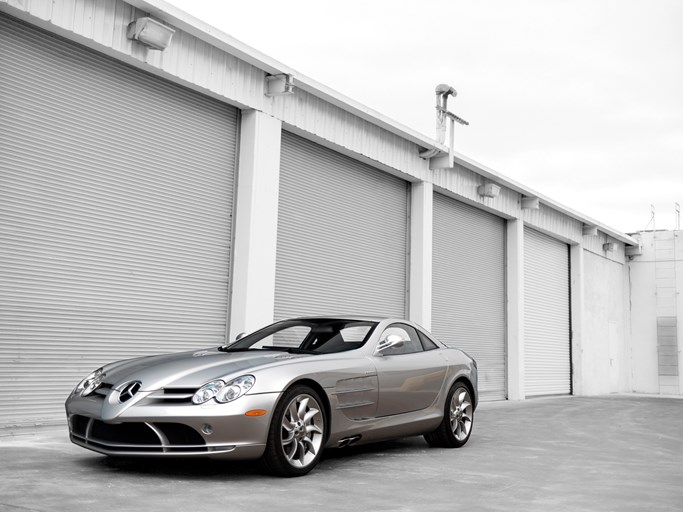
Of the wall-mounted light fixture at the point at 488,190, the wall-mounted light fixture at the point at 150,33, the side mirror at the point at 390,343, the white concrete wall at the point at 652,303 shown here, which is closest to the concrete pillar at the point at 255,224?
the wall-mounted light fixture at the point at 150,33

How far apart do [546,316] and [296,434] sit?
16401 millimetres

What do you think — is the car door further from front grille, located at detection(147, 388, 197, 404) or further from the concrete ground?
front grille, located at detection(147, 388, 197, 404)

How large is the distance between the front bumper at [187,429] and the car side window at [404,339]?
6.56 ft

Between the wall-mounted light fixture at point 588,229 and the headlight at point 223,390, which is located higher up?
the wall-mounted light fixture at point 588,229

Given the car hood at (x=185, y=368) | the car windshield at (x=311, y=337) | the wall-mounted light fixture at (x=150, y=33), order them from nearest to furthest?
the car hood at (x=185, y=368) < the car windshield at (x=311, y=337) < the wall-mounted light fixture at (x=150, y=33)

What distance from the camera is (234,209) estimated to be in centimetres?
1096

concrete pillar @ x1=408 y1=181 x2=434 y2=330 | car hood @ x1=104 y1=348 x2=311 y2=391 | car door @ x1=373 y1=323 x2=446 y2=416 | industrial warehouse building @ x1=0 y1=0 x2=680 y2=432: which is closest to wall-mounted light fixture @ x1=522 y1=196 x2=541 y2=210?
industrial warehouse building @ x1=0 y1=0 x2=680 y2=432

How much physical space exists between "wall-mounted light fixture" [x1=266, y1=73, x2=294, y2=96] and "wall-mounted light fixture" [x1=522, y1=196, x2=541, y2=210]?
9.98 metres

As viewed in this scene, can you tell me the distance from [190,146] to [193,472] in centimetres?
570

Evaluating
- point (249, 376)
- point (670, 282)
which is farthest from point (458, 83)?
point (670, 282)

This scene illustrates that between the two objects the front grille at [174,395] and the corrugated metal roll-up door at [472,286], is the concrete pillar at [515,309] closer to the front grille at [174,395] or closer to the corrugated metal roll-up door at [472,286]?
the corrugated metal roll-up door at [472,286]

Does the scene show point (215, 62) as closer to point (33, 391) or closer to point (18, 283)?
point (18, 283)

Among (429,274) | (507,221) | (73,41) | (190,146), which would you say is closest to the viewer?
(73,41)

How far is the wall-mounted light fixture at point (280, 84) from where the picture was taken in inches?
434
